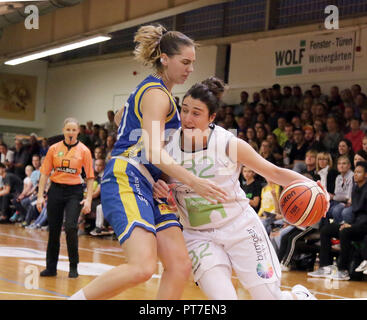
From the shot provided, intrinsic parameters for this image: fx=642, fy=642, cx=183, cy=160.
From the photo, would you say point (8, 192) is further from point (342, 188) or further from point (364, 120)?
point (342, 188)

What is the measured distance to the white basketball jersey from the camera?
384 cm

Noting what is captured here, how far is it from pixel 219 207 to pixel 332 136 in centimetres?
756

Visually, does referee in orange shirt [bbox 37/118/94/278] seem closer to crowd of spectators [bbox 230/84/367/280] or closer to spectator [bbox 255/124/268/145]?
crowd of spectators [bbox 230/84/367/280]

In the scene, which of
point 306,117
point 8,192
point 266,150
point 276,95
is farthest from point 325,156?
point 8,192

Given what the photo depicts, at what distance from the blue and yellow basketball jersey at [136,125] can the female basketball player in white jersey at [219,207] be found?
0.09 m

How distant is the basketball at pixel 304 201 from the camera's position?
152 inches

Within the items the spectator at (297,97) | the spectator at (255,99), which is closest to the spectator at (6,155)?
the spectator at (255,99)

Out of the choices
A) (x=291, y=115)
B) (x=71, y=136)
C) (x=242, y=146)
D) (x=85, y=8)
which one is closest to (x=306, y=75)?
(x=291, y=115)

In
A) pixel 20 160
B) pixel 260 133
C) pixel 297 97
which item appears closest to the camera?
pixel 260 133

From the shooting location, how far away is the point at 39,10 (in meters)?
13.7

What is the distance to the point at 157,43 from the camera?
405cm

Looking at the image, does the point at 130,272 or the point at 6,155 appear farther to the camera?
the point at 6,155

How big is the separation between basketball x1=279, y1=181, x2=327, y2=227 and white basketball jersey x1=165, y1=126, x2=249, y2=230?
30 centimetres
